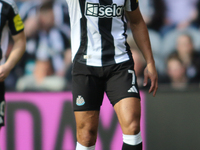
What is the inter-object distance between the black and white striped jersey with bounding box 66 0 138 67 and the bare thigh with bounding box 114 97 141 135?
1.19 feet

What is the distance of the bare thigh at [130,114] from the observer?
9.93 feet

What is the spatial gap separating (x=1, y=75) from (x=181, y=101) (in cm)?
238

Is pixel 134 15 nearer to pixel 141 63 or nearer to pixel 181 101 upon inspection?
pixel 181 101

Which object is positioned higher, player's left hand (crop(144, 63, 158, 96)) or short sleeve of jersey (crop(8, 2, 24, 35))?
short sleeve of jersey (crop(8, 2, 24, 35))

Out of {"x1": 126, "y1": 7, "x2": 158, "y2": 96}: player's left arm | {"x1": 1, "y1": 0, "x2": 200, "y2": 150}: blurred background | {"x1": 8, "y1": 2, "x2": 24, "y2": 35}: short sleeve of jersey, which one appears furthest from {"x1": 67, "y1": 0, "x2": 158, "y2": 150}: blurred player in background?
{"x1": 1, "y1": 0, "x2": 200, "y2": 150}: blurred background

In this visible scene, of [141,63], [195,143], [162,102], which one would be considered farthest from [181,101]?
[141,63]

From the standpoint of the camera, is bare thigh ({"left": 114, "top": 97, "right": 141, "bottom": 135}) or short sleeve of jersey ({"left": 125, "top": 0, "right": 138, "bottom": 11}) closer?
bare thigh ({"left": 114, "top": 97, "right": 141, "bottom": 135})

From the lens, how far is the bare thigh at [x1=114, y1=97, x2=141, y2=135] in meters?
3.03

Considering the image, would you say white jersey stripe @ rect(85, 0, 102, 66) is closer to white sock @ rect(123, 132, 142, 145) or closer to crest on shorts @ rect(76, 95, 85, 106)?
crest on shorts @ rect(76, 95, 85, 106)

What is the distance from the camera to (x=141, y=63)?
5648 mm

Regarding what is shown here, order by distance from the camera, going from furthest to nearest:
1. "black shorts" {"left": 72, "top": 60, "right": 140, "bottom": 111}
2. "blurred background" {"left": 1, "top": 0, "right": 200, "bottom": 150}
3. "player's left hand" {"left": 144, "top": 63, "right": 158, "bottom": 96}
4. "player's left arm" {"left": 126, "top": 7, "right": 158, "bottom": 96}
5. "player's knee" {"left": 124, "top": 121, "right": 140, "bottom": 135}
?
"blurred background" {"left": 1, "top": 0, "right": 200, "bottom": 150}
"player's left arm" {"left": 126, "top": 7, "right": 158, "bottom": 96}
"player's left hand" {"left": 144, "top": 63, "right": 158, "bottom": 96}
"black shorts" {"left": 72, "top": 60, "right": 140, "bottom": 111}
"player's knee" {"left": 124, "top": 121, "right": 140, "bottom": 135}

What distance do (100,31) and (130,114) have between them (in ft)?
2.39

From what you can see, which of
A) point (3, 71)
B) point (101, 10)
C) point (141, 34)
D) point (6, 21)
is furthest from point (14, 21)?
point (141, 34)

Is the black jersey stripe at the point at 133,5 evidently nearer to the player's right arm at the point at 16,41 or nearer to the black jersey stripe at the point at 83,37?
the black jersey stripe at the point at 83,37
